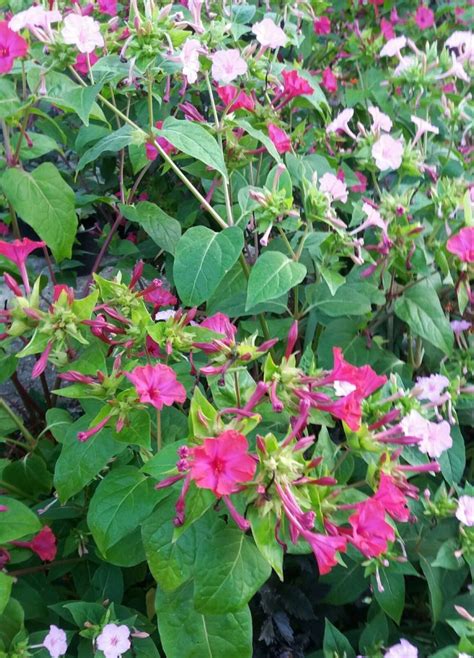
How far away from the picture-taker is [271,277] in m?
1.17

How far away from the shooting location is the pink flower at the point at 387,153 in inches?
54.6

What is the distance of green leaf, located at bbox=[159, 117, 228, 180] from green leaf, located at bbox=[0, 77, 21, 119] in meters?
0.39

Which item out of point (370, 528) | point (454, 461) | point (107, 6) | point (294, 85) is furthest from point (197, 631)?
point (107, 6)

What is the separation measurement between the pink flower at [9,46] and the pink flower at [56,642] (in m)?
1.12

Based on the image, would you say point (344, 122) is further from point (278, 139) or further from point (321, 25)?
point (321, 25)

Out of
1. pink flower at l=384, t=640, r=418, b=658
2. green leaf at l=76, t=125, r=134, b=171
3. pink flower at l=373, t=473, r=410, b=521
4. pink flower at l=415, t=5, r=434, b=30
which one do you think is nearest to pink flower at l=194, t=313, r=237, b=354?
pink flower at l=373, t=473, r=410, b=521

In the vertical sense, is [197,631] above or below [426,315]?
below

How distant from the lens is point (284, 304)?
134 centimetres

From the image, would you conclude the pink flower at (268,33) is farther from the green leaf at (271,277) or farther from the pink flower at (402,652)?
the pink flower at (402,652)

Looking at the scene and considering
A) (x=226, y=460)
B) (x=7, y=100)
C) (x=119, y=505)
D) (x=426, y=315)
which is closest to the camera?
(x=226, y=460)

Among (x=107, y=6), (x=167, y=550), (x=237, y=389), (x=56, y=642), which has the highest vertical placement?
(x=107, y=6)

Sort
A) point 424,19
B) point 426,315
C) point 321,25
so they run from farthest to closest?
point 424,19
point 321,25
point 426,315

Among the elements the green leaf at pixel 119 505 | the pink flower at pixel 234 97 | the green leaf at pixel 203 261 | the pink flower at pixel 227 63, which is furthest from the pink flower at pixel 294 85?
the green leaf at pixel 119 505

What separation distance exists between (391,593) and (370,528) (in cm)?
44
